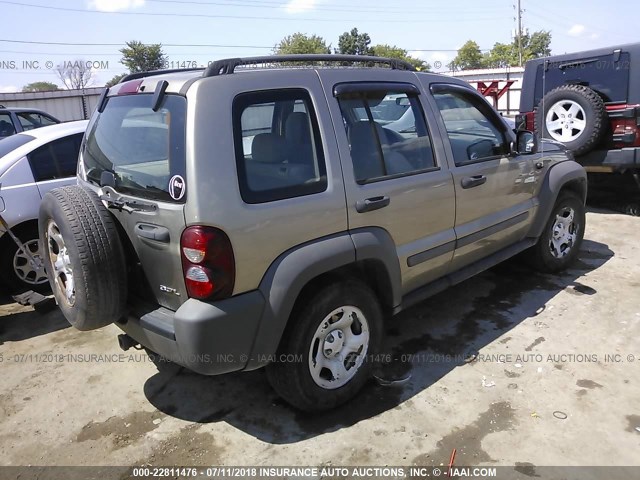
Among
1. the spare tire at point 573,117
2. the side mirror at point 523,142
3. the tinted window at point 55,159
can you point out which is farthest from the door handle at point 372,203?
the spare tire at point 573,117

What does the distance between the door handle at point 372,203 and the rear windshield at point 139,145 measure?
103cm

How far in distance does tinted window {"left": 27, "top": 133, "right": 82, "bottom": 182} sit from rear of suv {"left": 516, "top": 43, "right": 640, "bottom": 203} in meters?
5.28

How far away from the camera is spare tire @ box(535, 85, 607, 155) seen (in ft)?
21.9

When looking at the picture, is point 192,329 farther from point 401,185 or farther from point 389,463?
point 401,185

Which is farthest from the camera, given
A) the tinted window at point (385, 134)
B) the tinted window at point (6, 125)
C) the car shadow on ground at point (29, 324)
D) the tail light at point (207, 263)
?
the tinted window at point (6, 125)

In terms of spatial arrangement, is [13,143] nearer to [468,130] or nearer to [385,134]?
[385,134]

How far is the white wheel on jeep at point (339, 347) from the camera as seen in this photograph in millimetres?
2881

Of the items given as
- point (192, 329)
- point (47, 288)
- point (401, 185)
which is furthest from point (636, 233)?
point (47, 288)

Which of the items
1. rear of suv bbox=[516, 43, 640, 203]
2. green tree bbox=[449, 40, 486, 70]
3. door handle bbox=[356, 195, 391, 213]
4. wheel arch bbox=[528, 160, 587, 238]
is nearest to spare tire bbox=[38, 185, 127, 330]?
door handle bbox=[356, 195, 391, 213]

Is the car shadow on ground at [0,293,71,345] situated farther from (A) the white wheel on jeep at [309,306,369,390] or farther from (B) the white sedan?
(A) the white wheel on jeep at [309,306,369,390]

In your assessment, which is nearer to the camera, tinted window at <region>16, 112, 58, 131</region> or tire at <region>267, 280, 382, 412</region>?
tire at <region>267, 280, 382, 412</region>

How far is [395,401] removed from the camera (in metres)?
3.10

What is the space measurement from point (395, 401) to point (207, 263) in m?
1.53

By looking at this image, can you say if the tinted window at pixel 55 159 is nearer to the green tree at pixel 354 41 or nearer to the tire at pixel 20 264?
the tire at pixel 20 264
